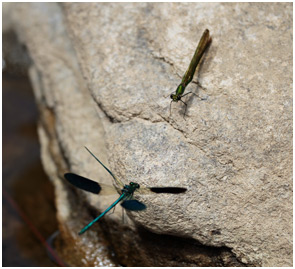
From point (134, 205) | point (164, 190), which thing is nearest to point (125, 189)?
point (134, 205)

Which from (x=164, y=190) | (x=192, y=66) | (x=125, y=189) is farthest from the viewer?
(x=192, y=66)

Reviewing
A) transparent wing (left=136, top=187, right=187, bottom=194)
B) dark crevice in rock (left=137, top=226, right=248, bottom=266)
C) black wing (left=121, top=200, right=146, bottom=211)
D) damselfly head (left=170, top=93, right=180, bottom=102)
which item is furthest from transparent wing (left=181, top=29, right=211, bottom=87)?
dark crevice in rock (left=137, top=226, right=248, bottom=266)

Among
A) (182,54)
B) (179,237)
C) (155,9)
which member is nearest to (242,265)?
(179,237)

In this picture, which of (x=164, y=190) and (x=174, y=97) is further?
(x=174, y=97)

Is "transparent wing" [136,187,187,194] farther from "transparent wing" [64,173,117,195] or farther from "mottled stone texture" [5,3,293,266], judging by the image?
"transparent wing" [64,173,117,195]

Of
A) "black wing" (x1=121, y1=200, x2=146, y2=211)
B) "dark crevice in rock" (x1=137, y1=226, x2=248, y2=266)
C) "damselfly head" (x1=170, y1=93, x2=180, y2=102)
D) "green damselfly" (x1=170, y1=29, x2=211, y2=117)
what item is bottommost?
"dark crevice in rock" (x1=137, y1=226, x2=248, y2=266)

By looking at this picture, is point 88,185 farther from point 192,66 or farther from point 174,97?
point 192,66

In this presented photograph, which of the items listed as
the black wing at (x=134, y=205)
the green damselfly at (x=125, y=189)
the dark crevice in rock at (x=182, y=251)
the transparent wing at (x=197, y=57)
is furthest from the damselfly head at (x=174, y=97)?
the dark crevice in rock at (x=182, y=251)

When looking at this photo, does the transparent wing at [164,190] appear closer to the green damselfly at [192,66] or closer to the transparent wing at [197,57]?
the green damselfly at [192,66]
